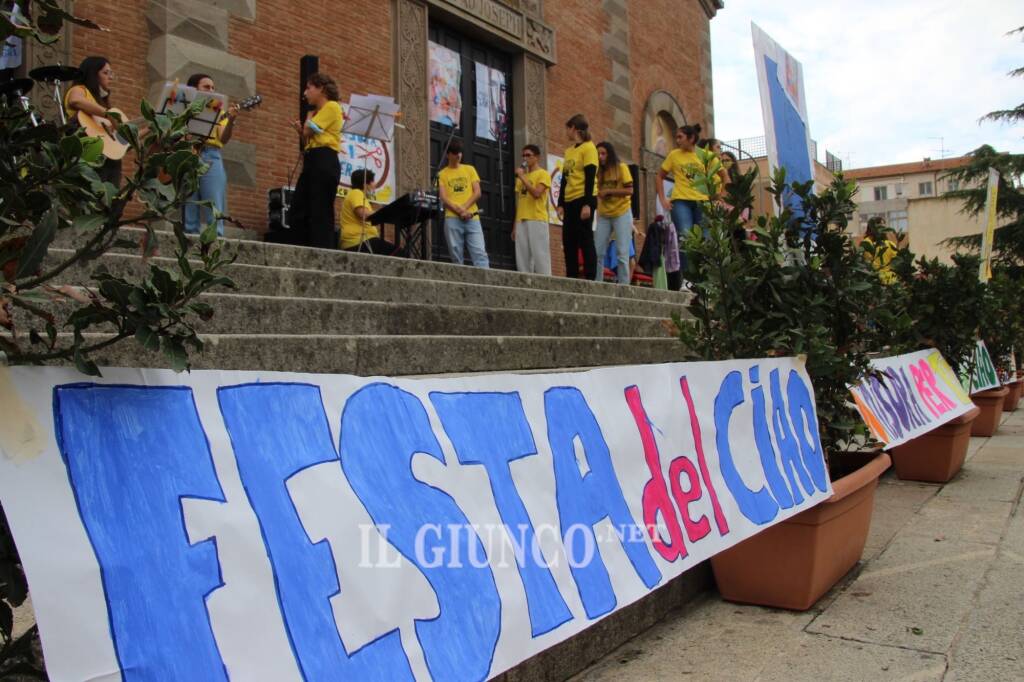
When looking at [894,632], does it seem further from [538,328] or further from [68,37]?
[68,37]

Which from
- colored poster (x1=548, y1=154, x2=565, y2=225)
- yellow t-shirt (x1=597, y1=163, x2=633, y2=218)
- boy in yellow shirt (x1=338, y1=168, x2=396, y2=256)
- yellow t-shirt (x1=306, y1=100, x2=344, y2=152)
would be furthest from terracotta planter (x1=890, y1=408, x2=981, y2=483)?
colored poster (x1=548, y1=154, x2=565, y2=225)

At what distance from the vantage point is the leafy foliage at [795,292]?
173 inches

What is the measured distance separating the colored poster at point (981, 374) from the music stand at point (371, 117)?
20.9ft

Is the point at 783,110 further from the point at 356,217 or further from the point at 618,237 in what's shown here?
the point at 356,217

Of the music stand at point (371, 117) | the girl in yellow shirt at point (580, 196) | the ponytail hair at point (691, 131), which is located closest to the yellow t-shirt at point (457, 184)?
the music stand at point (371, 117)

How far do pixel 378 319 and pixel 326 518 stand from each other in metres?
2.99

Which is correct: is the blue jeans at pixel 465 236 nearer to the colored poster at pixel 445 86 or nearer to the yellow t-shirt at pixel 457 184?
the yellow t-shirt at pixel 457 184

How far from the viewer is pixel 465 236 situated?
9.70 m

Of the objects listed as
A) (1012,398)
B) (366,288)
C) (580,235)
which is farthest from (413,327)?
(1012,398)

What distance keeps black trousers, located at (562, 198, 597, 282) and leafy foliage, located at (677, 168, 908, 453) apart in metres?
4.29

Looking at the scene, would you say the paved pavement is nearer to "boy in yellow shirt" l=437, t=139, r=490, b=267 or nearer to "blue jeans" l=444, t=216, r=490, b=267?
"blue jeans" l=444, t=216, r=490, b=267

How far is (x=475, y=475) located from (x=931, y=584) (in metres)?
2.93

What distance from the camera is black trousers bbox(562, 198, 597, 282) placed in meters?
9.09

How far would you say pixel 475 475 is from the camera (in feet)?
7.73
